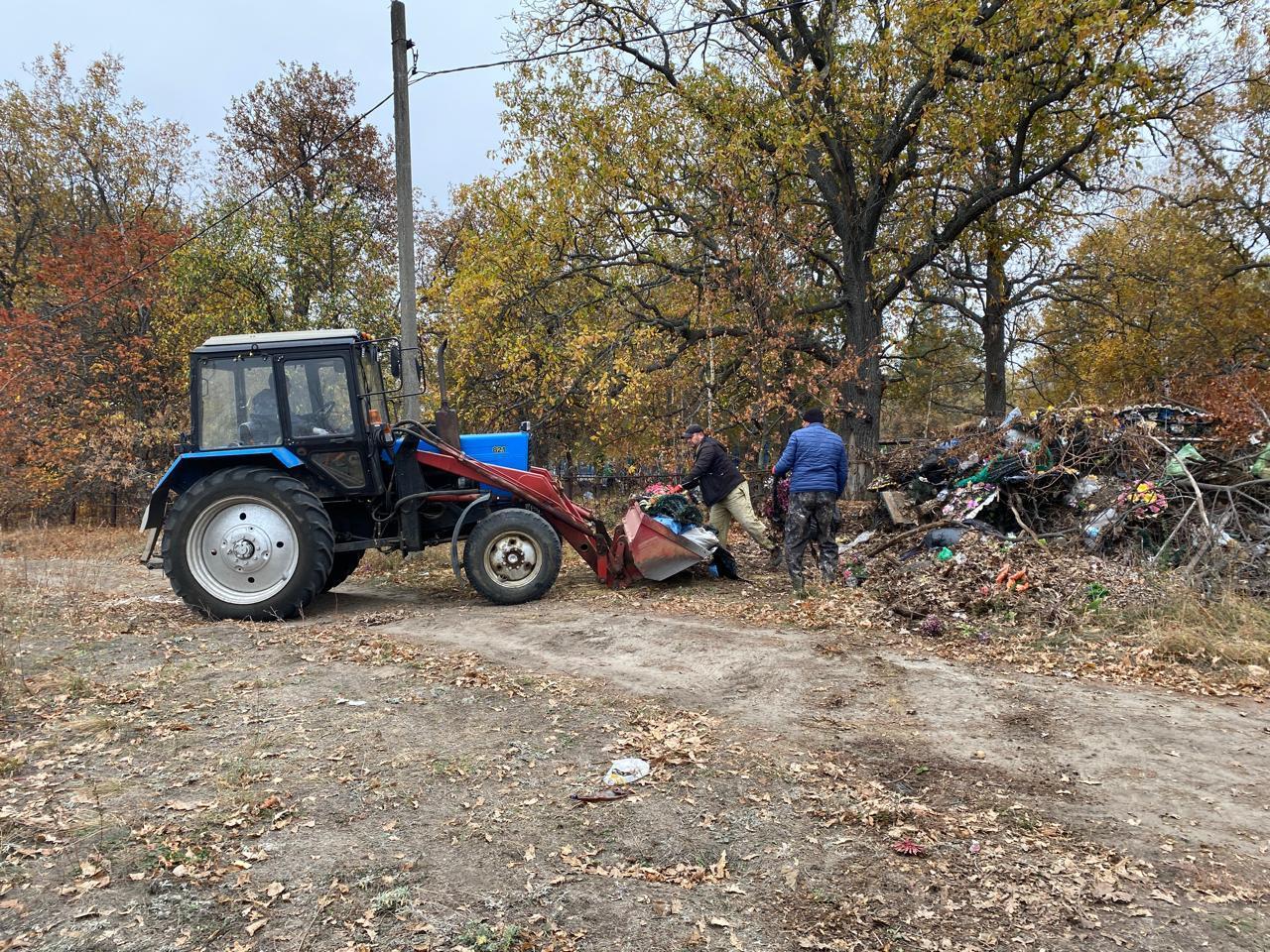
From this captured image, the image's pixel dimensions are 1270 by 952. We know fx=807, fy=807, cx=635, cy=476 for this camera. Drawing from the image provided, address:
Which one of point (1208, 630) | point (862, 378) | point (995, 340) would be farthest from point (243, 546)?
point (995, 340)

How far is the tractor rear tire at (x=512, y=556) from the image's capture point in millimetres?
7984

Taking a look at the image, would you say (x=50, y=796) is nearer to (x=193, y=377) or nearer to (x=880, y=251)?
(x=193, y=377)

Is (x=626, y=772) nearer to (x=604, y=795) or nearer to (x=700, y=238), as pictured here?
(x=604, y=795)

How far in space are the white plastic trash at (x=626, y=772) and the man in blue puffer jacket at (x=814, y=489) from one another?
14.0 ft

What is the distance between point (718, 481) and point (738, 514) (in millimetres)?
434

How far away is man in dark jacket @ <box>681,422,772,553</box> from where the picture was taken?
29.6ft

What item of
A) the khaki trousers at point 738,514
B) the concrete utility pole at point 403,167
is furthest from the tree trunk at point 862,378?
the concrete utility pole at point 403,167

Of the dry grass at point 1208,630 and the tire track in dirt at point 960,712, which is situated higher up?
the dry grass at point 1208,630

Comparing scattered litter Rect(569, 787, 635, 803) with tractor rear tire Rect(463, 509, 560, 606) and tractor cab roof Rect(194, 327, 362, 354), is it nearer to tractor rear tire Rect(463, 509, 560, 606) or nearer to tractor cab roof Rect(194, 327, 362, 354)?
tractor rear tire Rect(463, 509, 560, 606)

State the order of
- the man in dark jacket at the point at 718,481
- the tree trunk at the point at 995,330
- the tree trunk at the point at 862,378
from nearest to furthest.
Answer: the man in dark jacket at the point at 718,481 → the tree trunk at the point at 862,378 → the tree trunk at the point at 995,330

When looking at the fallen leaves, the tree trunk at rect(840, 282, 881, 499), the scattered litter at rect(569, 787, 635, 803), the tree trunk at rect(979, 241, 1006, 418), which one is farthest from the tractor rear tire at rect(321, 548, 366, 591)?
the tree trunk at rect(979, 241, 1006, 418)

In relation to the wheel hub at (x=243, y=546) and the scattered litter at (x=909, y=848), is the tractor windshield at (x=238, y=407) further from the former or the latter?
the scattered litter at (x=909, y=848)

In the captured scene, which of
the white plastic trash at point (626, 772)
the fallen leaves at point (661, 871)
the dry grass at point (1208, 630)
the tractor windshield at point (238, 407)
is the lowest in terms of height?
the fallen leaves at point (661, 871)

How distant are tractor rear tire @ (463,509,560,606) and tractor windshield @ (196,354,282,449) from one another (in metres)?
2.18
